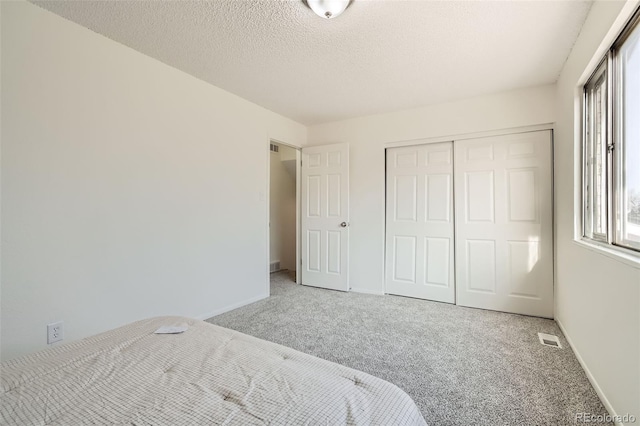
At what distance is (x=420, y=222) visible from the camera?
3389 millimetres

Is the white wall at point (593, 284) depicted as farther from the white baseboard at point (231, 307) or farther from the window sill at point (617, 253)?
the white baseboard at point (231, 307)

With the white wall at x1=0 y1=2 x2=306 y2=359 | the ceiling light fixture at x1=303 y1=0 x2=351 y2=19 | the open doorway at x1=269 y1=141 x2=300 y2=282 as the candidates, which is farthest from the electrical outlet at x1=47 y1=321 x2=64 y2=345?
the open doorway at x1=269 y1=141 x2=300 y2=282

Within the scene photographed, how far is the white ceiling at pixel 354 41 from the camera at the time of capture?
5.73ft

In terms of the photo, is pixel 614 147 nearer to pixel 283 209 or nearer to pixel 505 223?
pixel 505 223

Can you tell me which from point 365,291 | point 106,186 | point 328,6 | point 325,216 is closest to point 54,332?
point 106,186

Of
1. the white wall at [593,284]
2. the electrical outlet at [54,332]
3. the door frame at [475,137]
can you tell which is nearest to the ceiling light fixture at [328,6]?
the white wall at [593,284]

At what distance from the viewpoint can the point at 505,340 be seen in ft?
7.42

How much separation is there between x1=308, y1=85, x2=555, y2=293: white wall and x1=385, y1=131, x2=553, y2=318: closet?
0.13 meters

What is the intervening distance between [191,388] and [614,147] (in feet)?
8.10

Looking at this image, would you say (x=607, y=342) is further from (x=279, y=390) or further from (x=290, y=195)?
(x=290, y=195)

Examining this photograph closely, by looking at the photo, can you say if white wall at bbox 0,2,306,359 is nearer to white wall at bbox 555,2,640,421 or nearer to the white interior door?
the white interior door

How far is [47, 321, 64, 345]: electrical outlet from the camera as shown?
1752mm

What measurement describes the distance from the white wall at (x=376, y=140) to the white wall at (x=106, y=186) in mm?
1503

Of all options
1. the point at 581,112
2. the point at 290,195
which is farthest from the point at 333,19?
the point at 290,195
